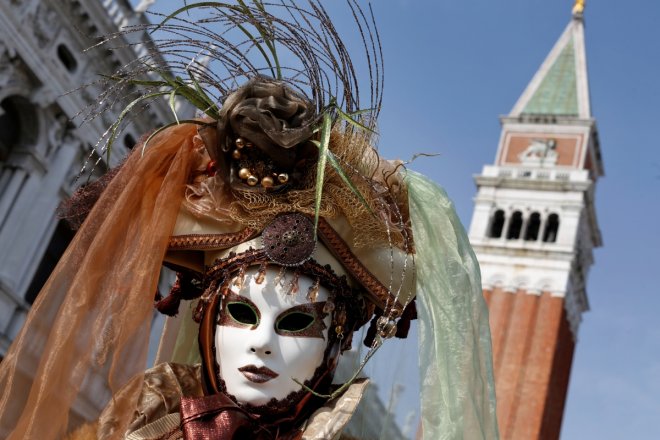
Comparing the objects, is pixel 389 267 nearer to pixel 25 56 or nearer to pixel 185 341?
pixel 185 341

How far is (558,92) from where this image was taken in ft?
79.2

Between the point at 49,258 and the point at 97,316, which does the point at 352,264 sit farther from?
the point at 49,258

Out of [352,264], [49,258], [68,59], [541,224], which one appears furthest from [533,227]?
[352,264]

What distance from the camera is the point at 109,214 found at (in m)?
1.97

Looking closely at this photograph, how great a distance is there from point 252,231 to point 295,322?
0.71ft

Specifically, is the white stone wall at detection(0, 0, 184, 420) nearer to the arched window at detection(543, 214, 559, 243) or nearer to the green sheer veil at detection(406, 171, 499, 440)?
the green sheer veil at detection(406, 171, 499, 440)

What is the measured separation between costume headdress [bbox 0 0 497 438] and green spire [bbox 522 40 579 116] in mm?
22661

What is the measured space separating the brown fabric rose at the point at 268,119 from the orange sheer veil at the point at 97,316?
175 millimetres

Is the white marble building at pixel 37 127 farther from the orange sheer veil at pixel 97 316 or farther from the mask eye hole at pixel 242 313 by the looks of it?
the mask eye hole at pixel 242 313

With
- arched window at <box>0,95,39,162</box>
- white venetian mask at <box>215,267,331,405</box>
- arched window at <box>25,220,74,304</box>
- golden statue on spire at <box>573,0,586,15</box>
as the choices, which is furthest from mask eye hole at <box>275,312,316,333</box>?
golden statue on spire at <box>573,0,586,15</box>

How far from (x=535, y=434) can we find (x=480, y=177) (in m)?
6.35

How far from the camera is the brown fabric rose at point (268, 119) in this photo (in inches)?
77.3

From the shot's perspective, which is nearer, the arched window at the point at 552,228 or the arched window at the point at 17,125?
the arched window at the point at 17,125

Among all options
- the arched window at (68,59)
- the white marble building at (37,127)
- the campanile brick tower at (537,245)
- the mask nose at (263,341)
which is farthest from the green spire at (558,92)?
the mask nose at (263,341)
